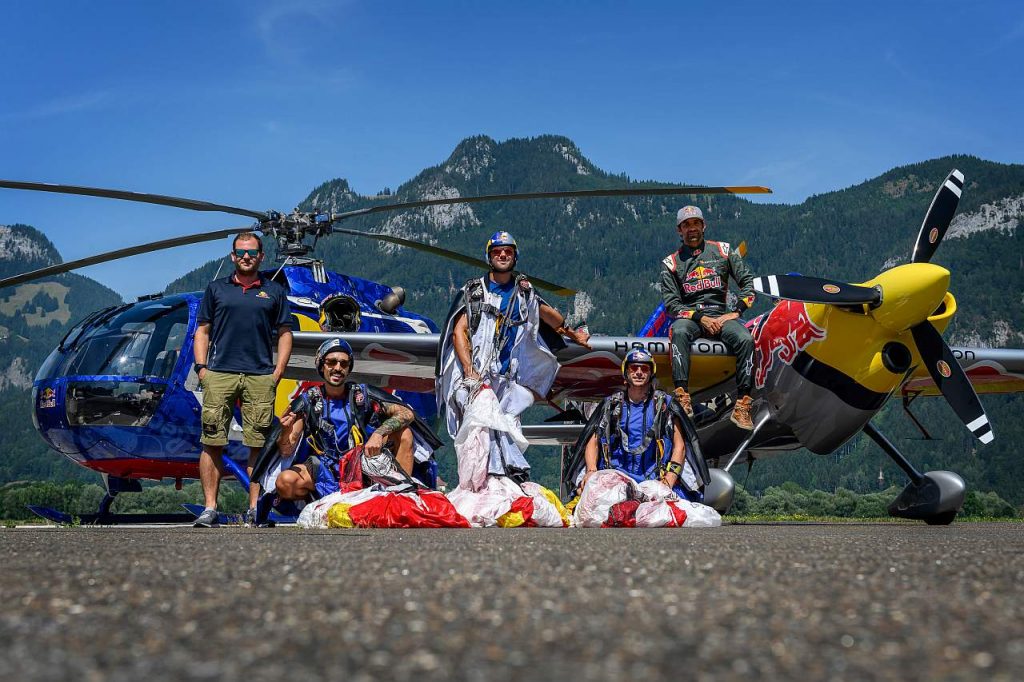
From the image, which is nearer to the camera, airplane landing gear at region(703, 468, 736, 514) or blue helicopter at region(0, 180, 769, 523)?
airplane landing gear at region(703, 468, 736, 514)

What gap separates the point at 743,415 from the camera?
7.73 meters

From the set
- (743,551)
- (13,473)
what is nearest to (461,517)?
(743,551)

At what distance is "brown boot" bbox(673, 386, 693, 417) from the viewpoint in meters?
7.36

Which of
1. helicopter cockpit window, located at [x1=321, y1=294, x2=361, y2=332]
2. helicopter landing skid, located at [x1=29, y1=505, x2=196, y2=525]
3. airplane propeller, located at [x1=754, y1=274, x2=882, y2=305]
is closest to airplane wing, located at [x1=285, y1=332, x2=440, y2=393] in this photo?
helicopter cockpit window, located at [x1=321, y1=294, x2=361, y2=332]

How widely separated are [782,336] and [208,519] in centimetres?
513

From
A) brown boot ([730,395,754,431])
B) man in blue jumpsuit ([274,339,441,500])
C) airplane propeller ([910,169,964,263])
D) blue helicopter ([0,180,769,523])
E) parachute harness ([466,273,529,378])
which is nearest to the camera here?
man in blue jumpsuit ([274,339,441,500])

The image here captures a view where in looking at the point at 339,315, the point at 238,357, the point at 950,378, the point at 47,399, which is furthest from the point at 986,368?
the point at 47,399

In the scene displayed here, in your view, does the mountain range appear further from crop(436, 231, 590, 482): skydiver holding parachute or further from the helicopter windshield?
crop(436, 231, 590, 482): skydiver holding parachute

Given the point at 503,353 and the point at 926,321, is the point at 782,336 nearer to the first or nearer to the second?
the point at 926,321

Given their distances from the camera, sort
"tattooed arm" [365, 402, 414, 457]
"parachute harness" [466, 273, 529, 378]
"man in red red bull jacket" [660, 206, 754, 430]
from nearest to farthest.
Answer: "tattooed arm" [365, 402, 414, 457]
"parachute harness" [466, 273, 529, 378]
"man in red red bull jacket" [660, 206, 754, 430]

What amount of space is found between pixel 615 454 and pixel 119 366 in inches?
Answer: 242

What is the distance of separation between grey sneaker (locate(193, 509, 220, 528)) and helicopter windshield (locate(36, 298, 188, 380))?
503cm

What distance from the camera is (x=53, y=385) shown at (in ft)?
35.4

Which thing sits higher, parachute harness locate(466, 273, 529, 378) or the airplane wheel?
parachute harness locate(466, 273, 529, 378)
